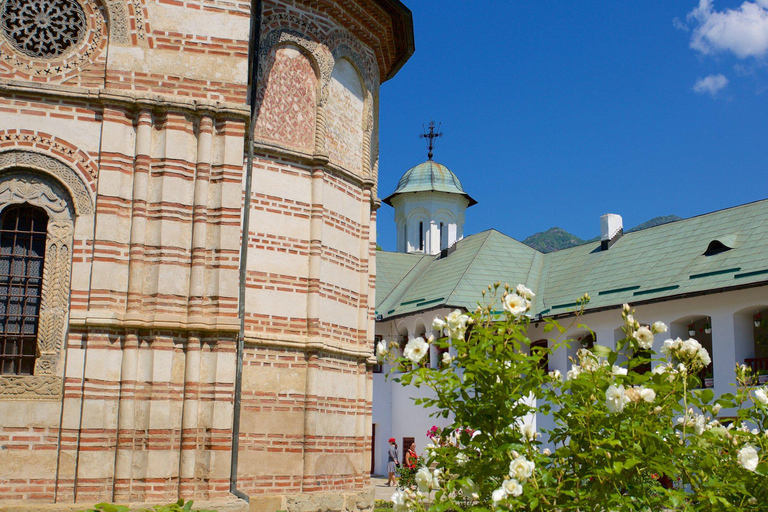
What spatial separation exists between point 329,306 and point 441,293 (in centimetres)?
1622

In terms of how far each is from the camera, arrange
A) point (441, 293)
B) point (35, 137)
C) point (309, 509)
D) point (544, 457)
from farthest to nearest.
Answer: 1. point (441, 293)
2. point (309, 509)
3. point (35, 137)
4. point (544, 457)

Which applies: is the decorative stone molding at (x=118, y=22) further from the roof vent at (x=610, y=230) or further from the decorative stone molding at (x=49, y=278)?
the roof vent at (x=610, y=230)

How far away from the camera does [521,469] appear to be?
5.02 metres

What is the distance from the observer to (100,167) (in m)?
10.2

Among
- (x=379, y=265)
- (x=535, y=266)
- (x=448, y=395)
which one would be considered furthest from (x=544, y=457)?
(x=379, y=265)

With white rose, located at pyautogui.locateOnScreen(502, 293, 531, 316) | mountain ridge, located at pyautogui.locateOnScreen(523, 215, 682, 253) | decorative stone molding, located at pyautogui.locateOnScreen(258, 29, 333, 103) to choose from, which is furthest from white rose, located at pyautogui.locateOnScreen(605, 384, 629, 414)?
mountain ridge, located at pyautogui.locateOnScreen(523, 215, 682, 253)

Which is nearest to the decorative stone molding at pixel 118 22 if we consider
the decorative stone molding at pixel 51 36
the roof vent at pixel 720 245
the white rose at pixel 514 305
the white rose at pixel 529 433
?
the decorative stone molding at pixel 51 36

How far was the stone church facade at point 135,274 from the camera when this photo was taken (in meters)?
9.64

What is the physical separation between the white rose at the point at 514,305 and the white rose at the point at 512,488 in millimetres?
1122

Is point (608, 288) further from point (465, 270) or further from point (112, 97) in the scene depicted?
point (112, 97)

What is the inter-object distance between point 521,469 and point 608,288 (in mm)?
22463

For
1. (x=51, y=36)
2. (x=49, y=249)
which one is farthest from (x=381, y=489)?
(x=51, y=36)

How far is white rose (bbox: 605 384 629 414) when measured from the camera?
4966 mm

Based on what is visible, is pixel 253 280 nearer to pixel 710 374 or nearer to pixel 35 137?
pixel 35 137
